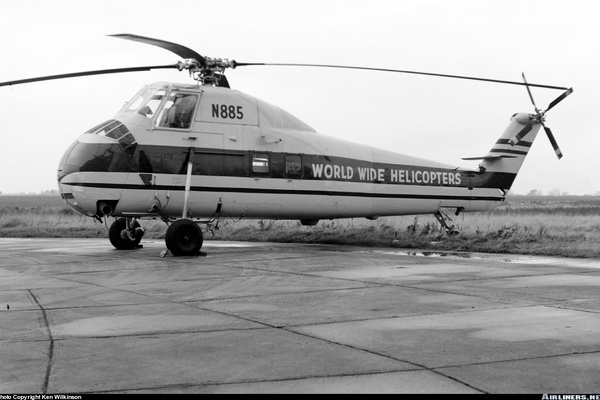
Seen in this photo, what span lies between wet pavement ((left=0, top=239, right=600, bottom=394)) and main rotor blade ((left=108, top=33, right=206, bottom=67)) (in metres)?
4.89

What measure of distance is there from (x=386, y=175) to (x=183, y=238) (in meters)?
6.35

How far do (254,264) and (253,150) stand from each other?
434cm

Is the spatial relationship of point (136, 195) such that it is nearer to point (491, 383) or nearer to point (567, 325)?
point (567, 325)

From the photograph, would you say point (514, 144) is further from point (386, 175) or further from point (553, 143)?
point (386, 175)

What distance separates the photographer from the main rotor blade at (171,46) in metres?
13.5

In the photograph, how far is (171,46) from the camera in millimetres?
14695

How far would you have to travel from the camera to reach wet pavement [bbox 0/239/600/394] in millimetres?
4656

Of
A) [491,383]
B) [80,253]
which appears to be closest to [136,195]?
[80,253]

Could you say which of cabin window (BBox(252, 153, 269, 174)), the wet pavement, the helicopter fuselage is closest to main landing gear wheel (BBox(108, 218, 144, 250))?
the helicopter fuselage

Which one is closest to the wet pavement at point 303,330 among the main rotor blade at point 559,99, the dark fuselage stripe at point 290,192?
the dark fuselage stripe at point 290,192

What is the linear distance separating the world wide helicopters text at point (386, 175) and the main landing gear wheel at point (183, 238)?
392 cm

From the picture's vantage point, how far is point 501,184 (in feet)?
67.3

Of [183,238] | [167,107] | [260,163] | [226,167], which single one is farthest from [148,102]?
[183,238]

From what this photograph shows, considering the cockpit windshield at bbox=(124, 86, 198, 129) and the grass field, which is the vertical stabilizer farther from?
the cockpit windshield at bbox=(124, 86, 198, 129)
